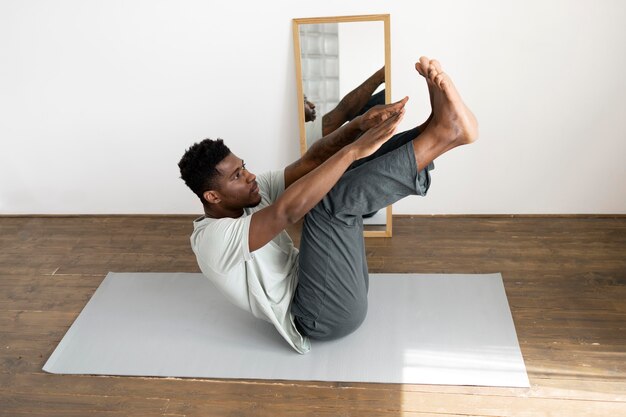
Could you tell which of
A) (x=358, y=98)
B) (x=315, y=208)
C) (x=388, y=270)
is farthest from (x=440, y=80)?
(x=388, y=270)

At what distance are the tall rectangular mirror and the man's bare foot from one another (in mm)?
925

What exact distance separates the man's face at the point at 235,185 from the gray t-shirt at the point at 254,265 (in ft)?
0.24

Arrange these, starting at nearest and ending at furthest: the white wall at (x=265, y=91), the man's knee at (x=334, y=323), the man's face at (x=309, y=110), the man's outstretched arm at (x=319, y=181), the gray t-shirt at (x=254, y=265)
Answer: the man's outstretched arm at (x=319, y=181), the gray t-shirt at (x=254, y=265), the man's knee at (x=334, y=323), the white wall at (x=265, y=91), the man's face at (x=309, y=110)

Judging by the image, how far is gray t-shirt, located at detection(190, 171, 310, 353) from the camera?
2.16m

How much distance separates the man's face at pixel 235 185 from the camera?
2197 millimetres

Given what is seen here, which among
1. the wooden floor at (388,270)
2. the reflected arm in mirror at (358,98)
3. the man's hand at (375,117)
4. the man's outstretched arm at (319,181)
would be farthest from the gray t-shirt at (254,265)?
the reflected arm in mirror at (358,98)

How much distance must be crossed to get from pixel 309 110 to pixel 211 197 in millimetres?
1063

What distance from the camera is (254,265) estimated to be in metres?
2.29

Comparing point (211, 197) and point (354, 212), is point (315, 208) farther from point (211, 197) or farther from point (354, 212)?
point (211, 197)

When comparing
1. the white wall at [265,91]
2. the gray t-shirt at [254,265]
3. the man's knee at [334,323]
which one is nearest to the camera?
the gray t-shirt at [254,265]

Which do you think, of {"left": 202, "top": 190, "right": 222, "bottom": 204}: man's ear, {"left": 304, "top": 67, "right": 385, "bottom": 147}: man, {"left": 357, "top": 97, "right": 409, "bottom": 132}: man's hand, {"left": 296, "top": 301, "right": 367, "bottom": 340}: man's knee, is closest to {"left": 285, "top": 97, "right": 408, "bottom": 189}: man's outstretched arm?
{"left": 357, "top": 97, "right": 409, "bottom": 132}: man's hand

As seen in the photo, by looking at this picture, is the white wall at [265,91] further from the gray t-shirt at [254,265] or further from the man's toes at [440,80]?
the man's toes at [440,80]

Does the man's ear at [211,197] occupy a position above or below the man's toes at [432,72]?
below

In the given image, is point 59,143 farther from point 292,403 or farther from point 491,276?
point 491,276
